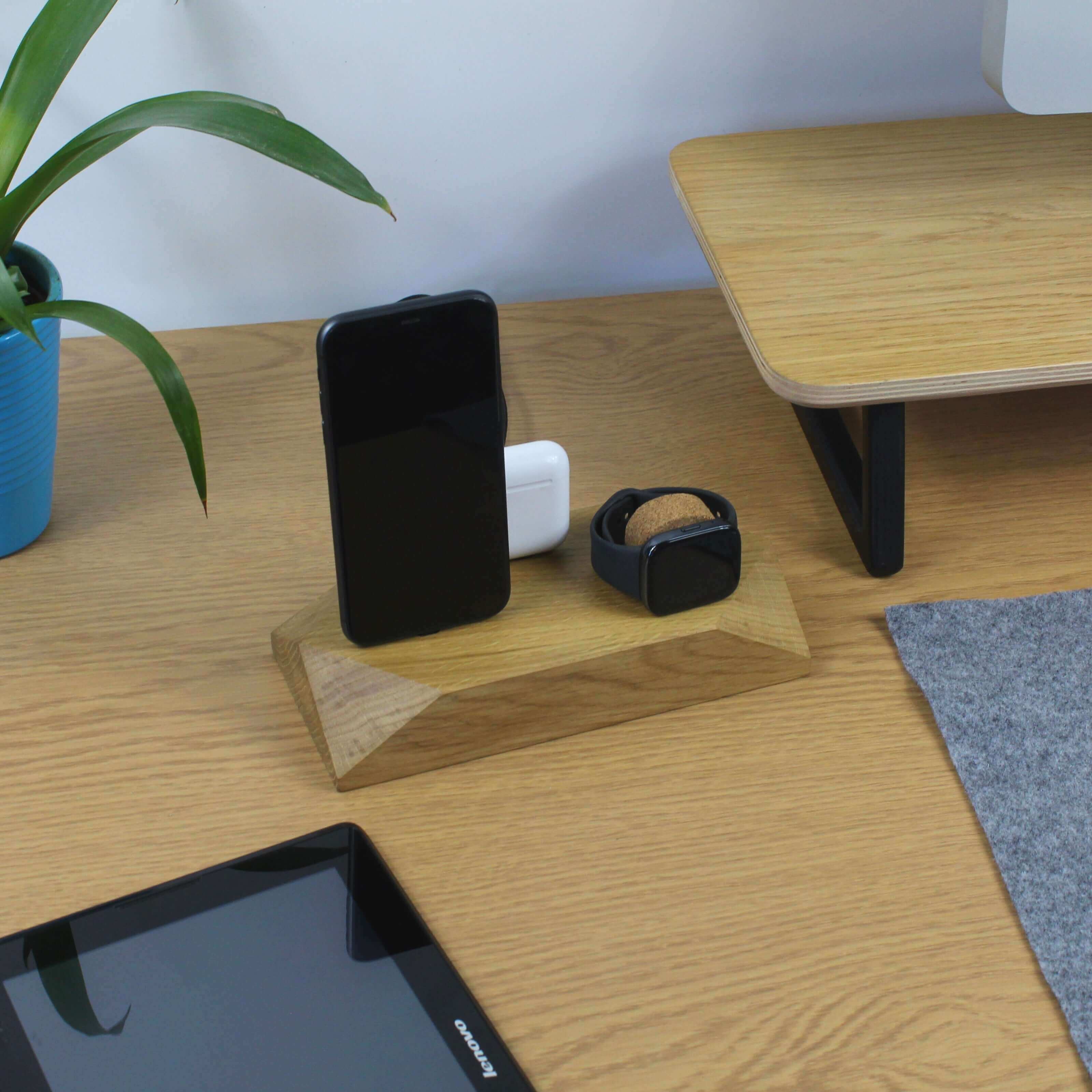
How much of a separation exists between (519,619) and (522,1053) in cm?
18

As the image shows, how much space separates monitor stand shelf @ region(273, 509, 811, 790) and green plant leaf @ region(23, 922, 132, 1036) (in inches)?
4.3

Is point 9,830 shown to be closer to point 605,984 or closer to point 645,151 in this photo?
point 605,984

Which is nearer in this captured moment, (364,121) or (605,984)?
(605,984)

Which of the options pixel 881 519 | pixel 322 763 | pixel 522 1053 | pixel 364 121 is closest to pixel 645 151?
pixel 364 121

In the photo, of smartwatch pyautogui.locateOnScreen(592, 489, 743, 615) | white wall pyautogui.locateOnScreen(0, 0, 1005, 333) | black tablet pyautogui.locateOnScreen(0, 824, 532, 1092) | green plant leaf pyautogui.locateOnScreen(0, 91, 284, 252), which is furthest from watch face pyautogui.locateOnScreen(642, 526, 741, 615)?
white wall pyautogui.locateOnScreen(0, 0, 1005, 333)

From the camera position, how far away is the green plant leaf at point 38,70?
0.52 metres

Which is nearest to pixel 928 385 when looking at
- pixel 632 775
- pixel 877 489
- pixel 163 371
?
pixel 877 489

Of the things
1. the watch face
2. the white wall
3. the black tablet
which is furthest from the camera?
the white wall

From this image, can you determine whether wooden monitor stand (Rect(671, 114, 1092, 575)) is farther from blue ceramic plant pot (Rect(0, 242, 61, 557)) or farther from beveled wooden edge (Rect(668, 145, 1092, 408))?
blue ceramic plant pot (Rect(0, 242, 61, 557))

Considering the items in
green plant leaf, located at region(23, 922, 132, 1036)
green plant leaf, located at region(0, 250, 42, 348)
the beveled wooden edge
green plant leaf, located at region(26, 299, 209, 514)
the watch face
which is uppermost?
green plant leaf, located at region(0, 250, 42, 348)

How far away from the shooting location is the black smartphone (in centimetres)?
42

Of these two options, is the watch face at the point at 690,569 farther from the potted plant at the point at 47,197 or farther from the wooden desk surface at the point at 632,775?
the potted plant at the point at 47,197

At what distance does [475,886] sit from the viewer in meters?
0.42

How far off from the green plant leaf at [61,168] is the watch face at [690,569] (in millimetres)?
253
